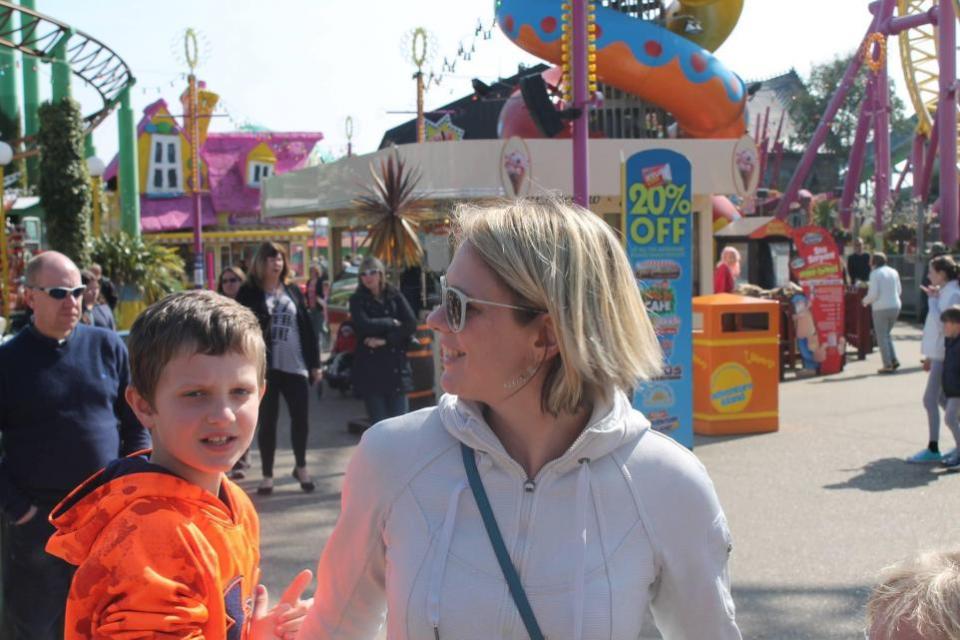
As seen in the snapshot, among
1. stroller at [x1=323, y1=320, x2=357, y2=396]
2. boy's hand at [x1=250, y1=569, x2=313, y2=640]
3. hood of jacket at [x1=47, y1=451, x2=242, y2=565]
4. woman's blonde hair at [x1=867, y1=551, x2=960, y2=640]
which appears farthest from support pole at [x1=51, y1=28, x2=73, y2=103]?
woman's blonde hair at [x1=867, y1=551, x2=960, y2=640]

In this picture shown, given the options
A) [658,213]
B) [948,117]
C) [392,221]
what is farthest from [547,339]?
[948,117]

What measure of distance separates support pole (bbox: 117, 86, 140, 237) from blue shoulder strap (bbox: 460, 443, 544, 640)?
25070 millimetres

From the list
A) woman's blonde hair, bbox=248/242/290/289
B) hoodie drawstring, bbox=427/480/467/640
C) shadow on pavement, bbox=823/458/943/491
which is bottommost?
shadow on pavement, bbox=823/458/943/491

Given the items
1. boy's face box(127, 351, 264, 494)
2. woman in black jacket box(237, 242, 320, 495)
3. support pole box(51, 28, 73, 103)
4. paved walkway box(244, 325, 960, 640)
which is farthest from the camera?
support pole box(51, 28, 73, 103)

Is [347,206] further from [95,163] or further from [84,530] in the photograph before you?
[84,530]

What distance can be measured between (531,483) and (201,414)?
28.4 inches

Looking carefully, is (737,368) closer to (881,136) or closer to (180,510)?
(180,510)

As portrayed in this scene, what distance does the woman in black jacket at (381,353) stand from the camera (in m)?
8.12

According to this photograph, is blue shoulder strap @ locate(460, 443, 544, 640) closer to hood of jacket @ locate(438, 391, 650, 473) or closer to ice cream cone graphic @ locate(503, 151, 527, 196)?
hood of jacket @ locate(438, 391, 650, 473)

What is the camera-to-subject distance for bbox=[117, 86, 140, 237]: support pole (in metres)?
25.7

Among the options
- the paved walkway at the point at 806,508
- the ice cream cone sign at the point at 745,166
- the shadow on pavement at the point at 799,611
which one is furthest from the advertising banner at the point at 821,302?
the shadow on pavement at the point at 799,611

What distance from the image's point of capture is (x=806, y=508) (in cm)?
679

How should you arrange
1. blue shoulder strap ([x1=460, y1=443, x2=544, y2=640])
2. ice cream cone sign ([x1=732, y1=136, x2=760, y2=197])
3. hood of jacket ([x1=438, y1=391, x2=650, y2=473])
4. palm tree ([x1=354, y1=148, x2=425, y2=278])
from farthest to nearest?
ice cream cone sign ([x1=732, y1=136, x2=760, y2=197])
palm tree ([x1=354, y1=148, x2=425, y2=278])
hood of jacket ([x1=438, y1=391, x2=650, y2=473])
blue shoulder strap ([x1=460, y1=443, x2=544, y2=640])

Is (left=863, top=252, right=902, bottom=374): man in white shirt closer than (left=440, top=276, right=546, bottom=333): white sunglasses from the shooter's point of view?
No
